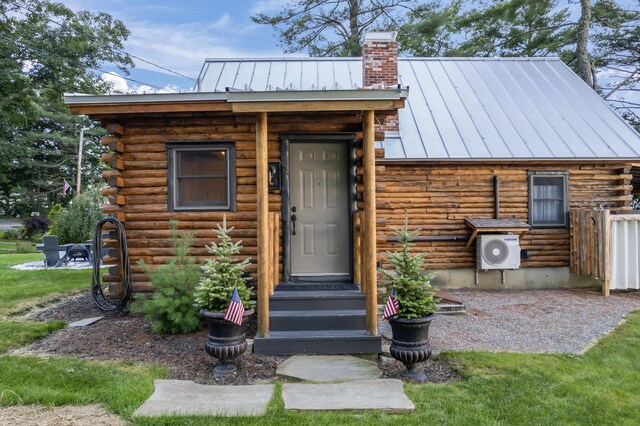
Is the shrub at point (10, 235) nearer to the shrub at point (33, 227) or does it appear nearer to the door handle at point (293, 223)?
the shrub at point (33, 227)

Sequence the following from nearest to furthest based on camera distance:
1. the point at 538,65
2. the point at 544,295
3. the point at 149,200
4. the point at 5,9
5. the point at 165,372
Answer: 1. the point at 165,372
2. the point at 149,200
3. the point at 544,295
4. the point at 538,65
5. the point at 5,9

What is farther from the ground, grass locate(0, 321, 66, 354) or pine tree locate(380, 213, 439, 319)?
pine tree locate(380, 213, 439, 319)

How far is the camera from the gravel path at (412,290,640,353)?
209 inches

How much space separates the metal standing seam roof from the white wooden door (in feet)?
8.12

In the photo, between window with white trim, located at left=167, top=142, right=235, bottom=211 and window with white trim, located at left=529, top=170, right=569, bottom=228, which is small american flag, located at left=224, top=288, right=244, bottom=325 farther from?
window with white trim, located at left=529, top=170, right=569, bottom=228

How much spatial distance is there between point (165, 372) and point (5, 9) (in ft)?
67.1

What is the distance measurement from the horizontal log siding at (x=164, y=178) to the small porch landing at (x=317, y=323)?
1405mm

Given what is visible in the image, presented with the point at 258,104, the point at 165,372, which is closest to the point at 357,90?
the point at 258,104

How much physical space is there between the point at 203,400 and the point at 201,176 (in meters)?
3.81

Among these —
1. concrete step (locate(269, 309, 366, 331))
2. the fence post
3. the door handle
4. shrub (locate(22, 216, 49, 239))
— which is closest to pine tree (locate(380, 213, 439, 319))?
concrete step (locate(269, 309, 366, 331))

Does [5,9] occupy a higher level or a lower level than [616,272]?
higher

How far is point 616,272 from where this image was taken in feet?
27.8

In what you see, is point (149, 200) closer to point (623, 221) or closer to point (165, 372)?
point (165, 372)

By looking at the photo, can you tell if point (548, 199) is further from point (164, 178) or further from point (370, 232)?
point (164, 178)
